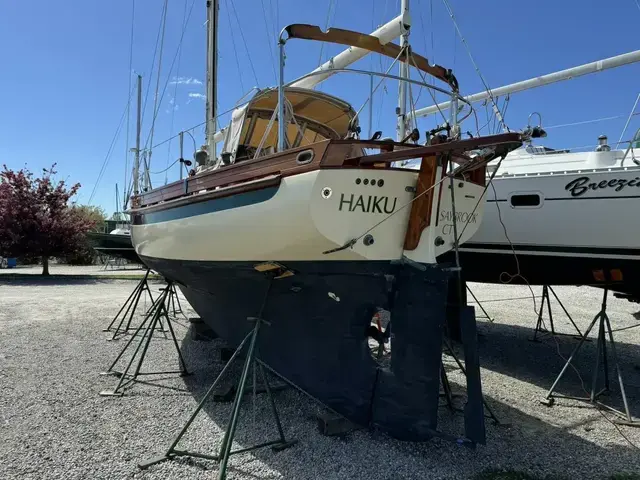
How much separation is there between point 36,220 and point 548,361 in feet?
61.8

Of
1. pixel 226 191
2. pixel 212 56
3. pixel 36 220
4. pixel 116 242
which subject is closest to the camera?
pixel 226 191

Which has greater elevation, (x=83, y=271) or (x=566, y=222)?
(x=566, y=222)

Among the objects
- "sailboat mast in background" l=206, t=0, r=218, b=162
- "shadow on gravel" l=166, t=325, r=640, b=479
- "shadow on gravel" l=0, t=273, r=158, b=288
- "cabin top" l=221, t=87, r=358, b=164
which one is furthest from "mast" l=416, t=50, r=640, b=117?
"shadow on gravel" l=0, t=273, r=158, b=288

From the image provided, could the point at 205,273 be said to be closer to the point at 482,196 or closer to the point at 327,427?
the point at 327,427

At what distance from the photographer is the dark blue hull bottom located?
12.3 ft

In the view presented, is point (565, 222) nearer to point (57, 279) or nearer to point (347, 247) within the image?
point (347, 247)

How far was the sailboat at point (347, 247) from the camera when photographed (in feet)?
11.6

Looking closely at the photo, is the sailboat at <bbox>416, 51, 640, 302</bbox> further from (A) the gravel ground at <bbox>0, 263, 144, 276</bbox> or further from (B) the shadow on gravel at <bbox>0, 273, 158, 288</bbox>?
(A) the gravel ground at <bbox>0, 263, 144, 276</bbox>

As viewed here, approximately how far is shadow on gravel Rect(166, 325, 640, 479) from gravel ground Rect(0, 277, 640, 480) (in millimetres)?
14

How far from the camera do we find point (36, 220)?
18312 millimetres

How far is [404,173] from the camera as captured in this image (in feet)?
12.1

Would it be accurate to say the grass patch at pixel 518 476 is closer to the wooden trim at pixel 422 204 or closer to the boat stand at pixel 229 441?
the boat stand at pixel 229 441

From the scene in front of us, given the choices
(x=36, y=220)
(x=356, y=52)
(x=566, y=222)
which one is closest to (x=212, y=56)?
(x=356, y=52)

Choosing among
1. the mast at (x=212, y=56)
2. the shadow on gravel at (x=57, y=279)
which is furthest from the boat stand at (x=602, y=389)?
the shadow on gravel at (x=57, y=279)
